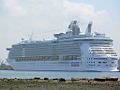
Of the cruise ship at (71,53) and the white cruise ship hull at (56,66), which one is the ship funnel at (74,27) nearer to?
the cruise ship at (71,53)

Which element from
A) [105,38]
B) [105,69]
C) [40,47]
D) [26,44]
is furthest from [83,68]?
[26,44]

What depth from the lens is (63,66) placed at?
106m

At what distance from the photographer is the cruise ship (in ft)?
Answer: 335

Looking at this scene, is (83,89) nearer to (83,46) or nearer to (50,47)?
(83,46)

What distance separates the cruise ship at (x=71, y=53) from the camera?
102188 mm

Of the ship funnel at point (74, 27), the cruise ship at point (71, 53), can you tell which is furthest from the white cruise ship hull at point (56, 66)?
the ship funnel at point (74, 27)

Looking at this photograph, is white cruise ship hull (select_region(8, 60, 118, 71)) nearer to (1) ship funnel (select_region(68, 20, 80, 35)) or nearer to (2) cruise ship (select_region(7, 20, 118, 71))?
(2) cruise ship (select_region(7, 20, 118, 71))

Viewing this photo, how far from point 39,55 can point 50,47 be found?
436 cm

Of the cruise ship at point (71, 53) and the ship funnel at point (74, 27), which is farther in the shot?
the ship funnel at point (74, 27)

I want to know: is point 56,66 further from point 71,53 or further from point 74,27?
point 74,27

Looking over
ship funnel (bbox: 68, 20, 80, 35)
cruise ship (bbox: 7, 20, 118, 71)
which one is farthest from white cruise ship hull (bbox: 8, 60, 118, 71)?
ship funnel (bbox: 68, 20, 80, 35)

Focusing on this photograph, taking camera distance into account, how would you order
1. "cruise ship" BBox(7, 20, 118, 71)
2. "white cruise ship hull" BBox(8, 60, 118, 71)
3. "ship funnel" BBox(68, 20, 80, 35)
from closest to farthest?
"white cruise ship hull" BBox(8, 60, 118, 71) → "cruise ship" BBox(7, 20, 118, 71) → "ship funnel" BBox(68, 20, 80, 35)

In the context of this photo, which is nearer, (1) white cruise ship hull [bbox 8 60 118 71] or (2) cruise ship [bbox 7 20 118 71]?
(1) white cruise ship hull [bbox 8 60 118 71]

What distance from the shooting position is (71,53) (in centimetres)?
10781
